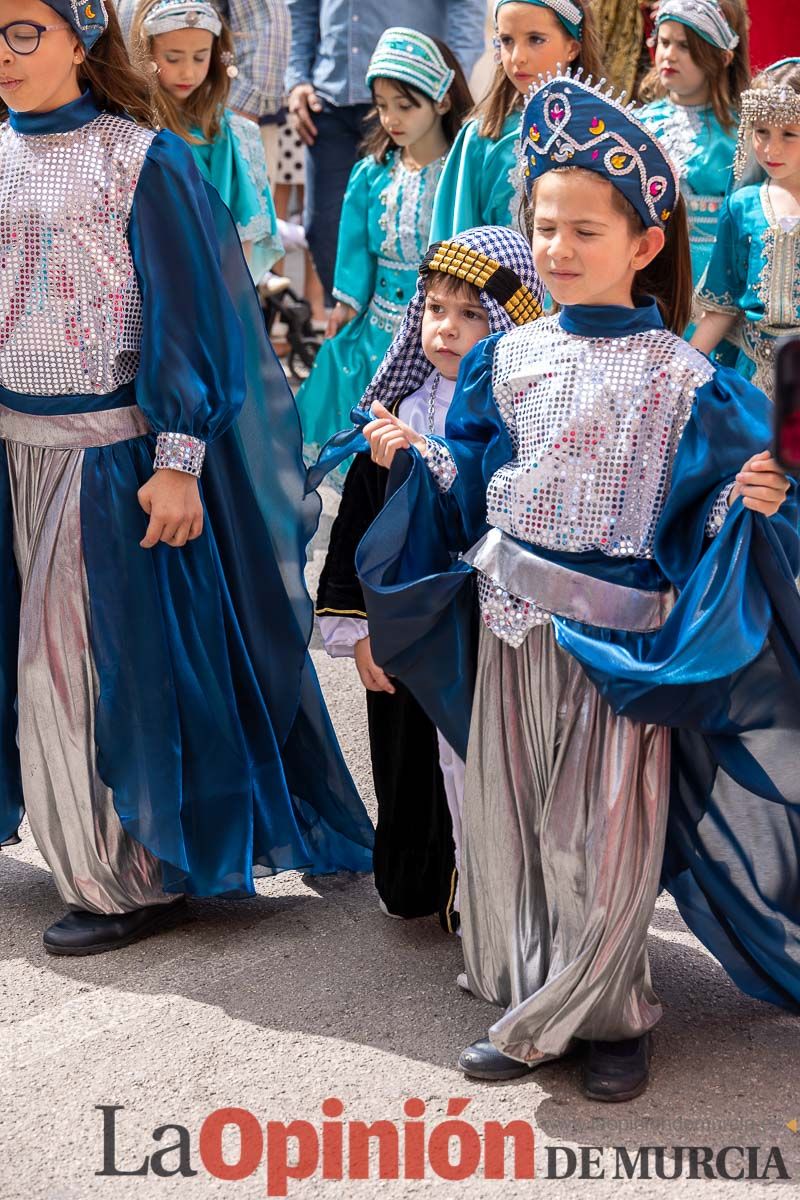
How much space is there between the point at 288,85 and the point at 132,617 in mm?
4801

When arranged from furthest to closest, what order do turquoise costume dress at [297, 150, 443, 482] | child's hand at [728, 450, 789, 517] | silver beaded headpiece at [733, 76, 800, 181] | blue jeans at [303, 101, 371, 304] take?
blue jeans at [303, 101, 371, 304] → turquoise costume dress at [297, 150, 443, 482] → silver beaded headpiece at [733, 76, 800, 181] → child's hand at [728, 450, 789, 517]

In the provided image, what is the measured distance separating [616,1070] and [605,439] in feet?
3.48

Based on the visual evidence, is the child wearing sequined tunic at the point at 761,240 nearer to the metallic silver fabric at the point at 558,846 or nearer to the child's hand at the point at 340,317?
the child's hand at the point at 340,317

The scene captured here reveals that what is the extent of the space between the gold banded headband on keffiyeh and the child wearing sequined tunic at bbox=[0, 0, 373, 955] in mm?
442

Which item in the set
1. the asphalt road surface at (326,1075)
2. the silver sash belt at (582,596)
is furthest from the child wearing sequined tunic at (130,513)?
the silver sash belt at (582,596)

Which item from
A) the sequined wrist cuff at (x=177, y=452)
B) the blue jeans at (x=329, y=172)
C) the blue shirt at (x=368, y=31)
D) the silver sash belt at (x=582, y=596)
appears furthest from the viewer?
the blue jeans at (x=329, y=172)

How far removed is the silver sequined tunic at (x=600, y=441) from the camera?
2756 mm

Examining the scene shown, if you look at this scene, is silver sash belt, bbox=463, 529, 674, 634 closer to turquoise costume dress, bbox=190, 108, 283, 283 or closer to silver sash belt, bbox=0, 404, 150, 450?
silver sash belt, bbox=0, 404, 150, 450

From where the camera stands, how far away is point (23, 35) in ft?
10.4

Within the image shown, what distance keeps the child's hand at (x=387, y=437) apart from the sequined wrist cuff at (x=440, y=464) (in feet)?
0.06

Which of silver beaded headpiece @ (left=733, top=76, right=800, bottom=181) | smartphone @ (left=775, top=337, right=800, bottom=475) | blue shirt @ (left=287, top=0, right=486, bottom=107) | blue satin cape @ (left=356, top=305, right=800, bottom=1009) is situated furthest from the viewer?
blue shirt @ (left=287, top=0, right=486, bottom=107)

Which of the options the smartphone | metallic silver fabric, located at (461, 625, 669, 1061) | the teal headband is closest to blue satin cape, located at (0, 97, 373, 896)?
metallic silver fabric, located at (461, 625, 669, 1061)

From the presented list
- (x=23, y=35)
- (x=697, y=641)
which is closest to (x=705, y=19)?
(x=23, y=35)

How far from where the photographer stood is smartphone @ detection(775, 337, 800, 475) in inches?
92.6
